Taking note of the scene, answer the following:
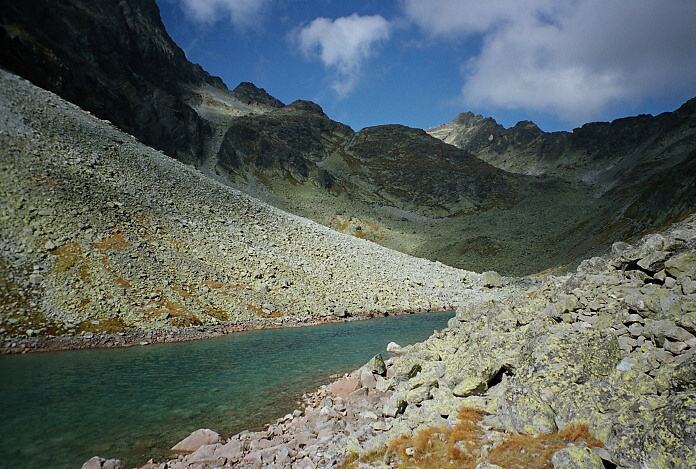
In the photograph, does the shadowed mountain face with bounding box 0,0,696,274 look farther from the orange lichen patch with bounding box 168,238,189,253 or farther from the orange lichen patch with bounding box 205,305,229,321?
the orange lichen patch with bounding box 205,305,229,321

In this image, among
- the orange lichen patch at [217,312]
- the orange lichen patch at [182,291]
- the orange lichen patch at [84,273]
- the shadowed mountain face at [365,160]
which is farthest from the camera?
the shadowed mountain face at [365,160]

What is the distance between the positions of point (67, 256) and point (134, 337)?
10369 millimetres

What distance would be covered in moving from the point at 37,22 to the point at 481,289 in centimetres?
9931

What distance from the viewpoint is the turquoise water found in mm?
13586

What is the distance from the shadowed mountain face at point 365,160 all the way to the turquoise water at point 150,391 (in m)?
58.3

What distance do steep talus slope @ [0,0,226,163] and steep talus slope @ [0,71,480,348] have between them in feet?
55.6

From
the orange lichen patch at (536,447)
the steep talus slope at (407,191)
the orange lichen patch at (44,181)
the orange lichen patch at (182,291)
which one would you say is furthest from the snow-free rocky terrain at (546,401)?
the steep talus slope at (407,191)

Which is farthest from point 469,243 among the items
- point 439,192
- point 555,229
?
point 439,192

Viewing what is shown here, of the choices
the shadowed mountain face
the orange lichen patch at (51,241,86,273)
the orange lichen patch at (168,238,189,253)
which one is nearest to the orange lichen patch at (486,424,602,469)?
the orange lichen patch at (51,241,86,273)

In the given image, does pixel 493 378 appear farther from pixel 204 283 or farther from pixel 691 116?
pixel 691 116

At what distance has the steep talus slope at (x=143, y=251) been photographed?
30.2 meters

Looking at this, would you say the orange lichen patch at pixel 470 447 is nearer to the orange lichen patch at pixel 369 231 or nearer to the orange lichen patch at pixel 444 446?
the orange lichen patch at pixel 444 446

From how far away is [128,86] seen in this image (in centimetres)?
9738

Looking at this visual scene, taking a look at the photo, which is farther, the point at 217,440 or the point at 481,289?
the point at 481,289
